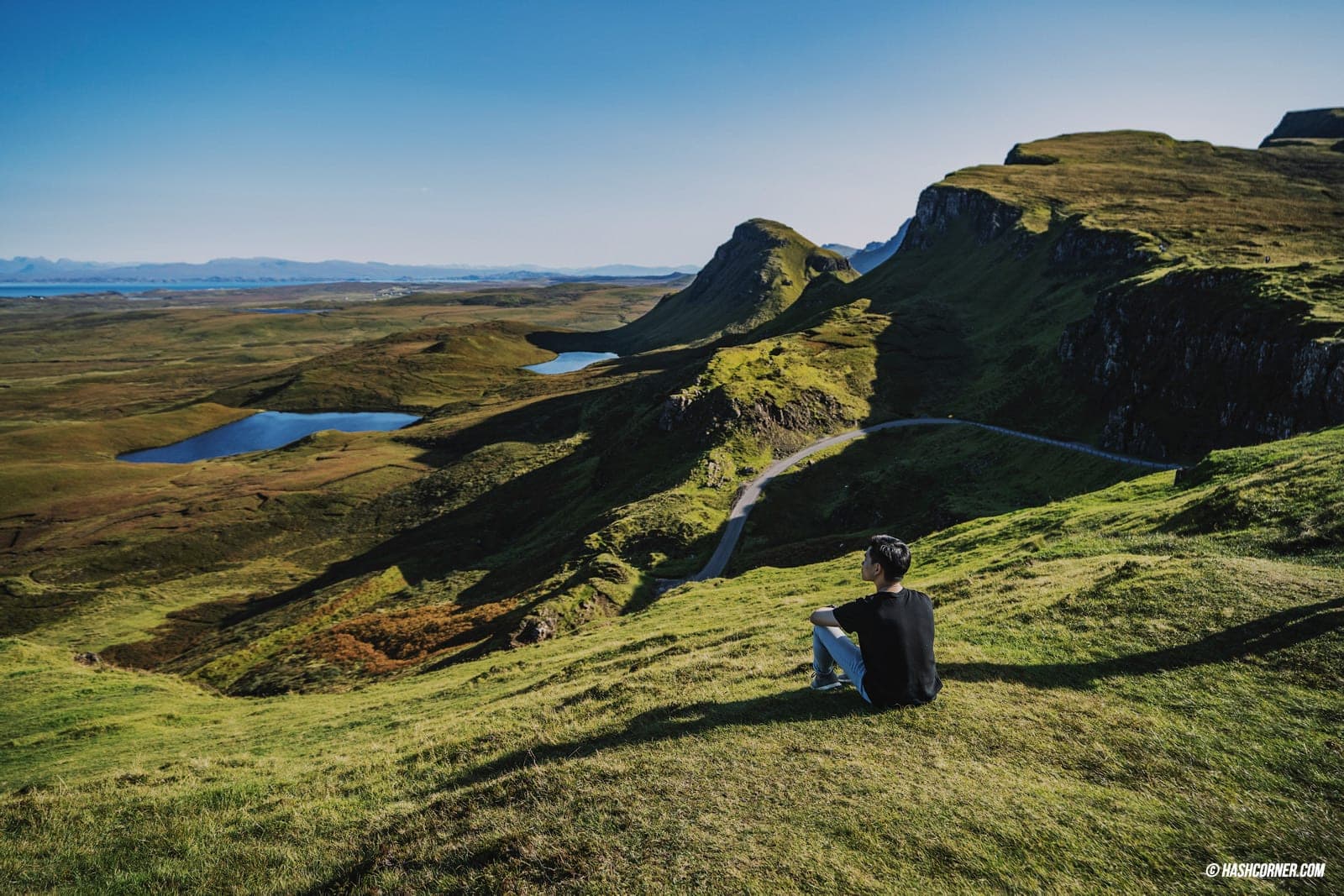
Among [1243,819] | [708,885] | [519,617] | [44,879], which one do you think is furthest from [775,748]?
[519,617]

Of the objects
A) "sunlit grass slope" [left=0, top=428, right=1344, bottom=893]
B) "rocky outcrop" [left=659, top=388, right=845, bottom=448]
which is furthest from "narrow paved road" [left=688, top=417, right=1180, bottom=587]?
"sunlit grass slope" [left=0, top=428, right=1344, bottom=893]

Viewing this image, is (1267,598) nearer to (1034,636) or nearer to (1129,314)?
(1034,636)

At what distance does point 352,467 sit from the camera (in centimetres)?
14675

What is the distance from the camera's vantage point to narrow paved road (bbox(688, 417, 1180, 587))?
68131 mm

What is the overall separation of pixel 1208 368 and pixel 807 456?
1989 inches

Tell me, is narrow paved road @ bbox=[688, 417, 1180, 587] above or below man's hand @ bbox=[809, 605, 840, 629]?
below

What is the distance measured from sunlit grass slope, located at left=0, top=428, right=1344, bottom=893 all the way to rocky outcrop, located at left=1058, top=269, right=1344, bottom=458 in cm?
5265

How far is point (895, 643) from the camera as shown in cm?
1209

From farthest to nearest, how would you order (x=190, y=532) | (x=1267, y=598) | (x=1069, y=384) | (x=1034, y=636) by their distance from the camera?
(x=190, y=532)
(x=1069, y=384)
(x=1034, y=636)
(x=1267, y=598)

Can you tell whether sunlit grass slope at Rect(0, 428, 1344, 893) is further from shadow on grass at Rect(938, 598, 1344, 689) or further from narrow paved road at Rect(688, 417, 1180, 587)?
narrow paved road at Rect(688, 417, 1180, 587)

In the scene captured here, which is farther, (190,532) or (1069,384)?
(190,532)

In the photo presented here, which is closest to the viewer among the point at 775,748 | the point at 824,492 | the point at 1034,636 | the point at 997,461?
the point at 775,748

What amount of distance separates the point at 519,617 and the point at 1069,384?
9367 cm

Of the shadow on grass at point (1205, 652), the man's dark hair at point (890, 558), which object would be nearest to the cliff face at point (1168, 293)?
the shadow on grass at point (1205, 652)
